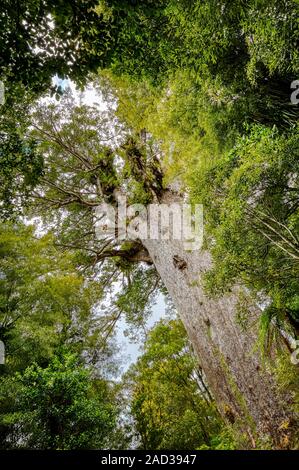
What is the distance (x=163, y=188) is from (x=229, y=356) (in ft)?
16.1

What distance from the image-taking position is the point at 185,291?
5707 millimetres

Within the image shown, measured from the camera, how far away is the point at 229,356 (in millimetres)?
4242

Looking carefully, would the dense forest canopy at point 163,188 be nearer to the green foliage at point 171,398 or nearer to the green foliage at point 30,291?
the green foliage at point 30,291

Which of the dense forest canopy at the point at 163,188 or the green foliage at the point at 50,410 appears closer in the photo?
the dense forest canopy at the point at 163,188

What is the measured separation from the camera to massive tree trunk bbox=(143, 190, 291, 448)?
343cm

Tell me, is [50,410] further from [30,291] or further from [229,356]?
[229,356]

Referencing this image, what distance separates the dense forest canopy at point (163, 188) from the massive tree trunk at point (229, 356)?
0.9 inches

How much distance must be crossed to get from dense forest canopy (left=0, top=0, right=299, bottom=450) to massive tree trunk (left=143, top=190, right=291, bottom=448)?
2 cm

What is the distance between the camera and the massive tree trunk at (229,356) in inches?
135

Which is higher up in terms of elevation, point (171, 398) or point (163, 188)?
point (163, 188)

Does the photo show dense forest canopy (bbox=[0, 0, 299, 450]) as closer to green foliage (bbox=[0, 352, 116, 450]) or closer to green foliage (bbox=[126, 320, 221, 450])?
green foliage (bbox=[0, 352, 116, 450])

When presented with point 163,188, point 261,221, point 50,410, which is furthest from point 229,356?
point 50,410

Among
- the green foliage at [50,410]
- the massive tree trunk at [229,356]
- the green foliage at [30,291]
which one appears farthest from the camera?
the green foliage at [30,291]

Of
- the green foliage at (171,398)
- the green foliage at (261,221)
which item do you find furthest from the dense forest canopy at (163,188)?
the green foliage at (171,398)
